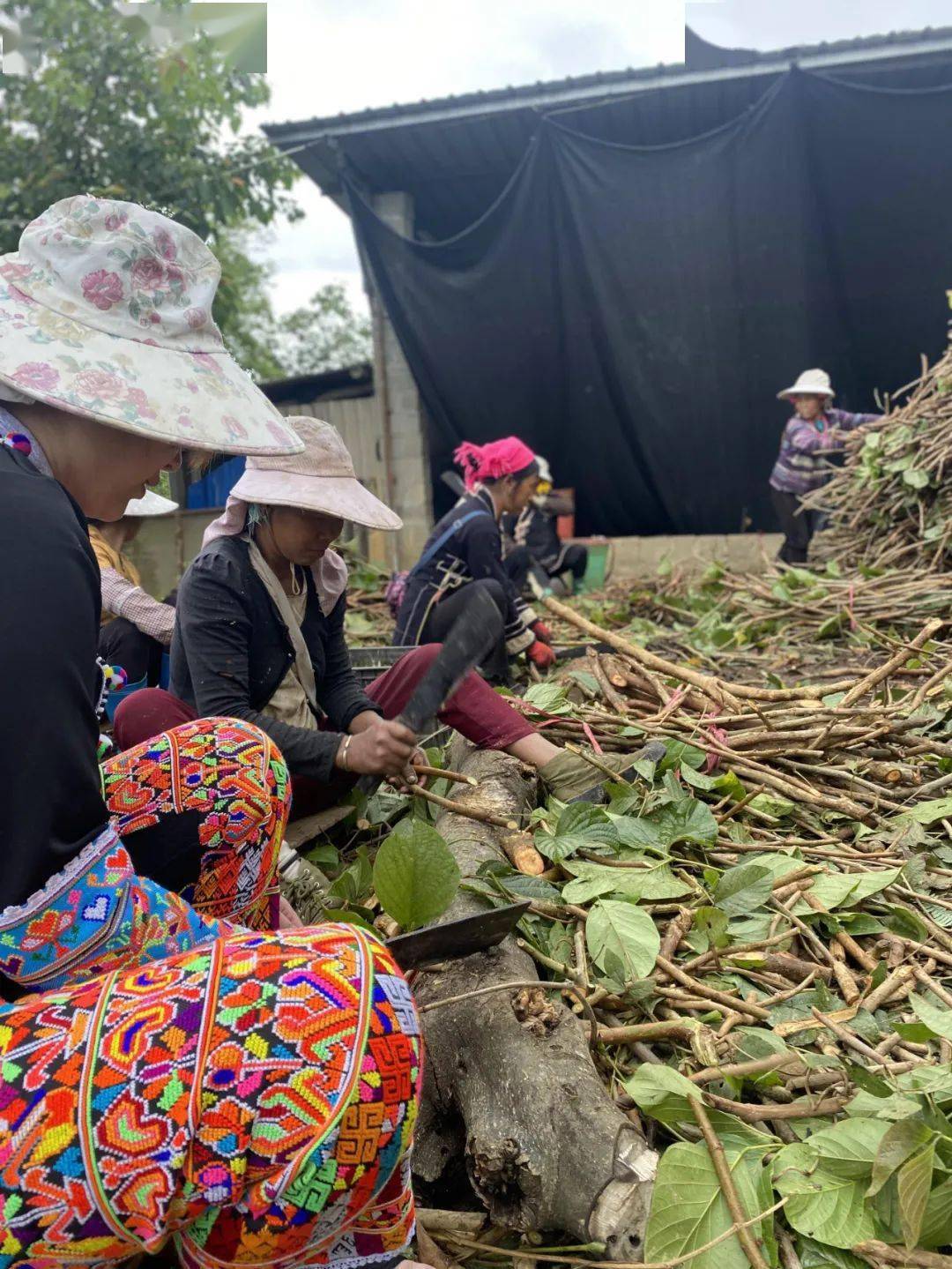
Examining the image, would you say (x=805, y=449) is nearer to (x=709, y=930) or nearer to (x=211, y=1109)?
(x=709, y=930)

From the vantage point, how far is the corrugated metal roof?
20.9 feet

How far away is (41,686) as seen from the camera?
0.90 m

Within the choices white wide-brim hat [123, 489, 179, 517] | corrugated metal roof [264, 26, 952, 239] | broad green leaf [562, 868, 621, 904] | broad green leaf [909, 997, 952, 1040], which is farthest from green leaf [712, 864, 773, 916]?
corrugated metal roof [264, 26, 952, 239]

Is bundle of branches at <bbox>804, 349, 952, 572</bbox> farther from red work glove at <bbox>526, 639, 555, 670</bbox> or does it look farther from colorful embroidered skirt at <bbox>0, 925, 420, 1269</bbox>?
colorful embroidered skirt at <bbox>0, 925, 420, 1269</bbox>

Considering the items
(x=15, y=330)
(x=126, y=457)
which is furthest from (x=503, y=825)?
(x=15, y=330)

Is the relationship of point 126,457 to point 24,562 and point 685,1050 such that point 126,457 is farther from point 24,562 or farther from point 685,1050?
point 685,1050

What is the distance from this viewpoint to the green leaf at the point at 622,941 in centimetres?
146

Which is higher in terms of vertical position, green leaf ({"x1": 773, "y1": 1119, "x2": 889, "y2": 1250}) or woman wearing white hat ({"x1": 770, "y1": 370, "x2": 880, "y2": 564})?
woman wearing white hat ({"x1": 770, "y1": 370, "x2": 880, "y2": 564})

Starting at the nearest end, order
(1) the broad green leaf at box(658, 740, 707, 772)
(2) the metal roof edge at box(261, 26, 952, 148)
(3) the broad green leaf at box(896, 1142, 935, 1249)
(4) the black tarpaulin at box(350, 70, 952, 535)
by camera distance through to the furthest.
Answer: (3) the broad green leaf at box(896, 1142, 935, 1249) → (1) the broad green leaf at box(658, 740, 707, 772) → (4) the black tarpaulin at box(350, 70, 952, 535) → (2) the metal roof edge at box(261, 26, 952, 148)

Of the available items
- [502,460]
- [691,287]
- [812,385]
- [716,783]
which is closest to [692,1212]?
[716,783]

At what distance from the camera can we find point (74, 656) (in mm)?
940

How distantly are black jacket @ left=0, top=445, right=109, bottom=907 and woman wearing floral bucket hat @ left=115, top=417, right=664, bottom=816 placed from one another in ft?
2.57

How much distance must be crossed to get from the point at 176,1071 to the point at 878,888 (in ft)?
4.21

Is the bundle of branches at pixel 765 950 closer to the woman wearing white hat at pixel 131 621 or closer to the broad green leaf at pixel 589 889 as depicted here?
the broad green leaf at pixel 589 889
